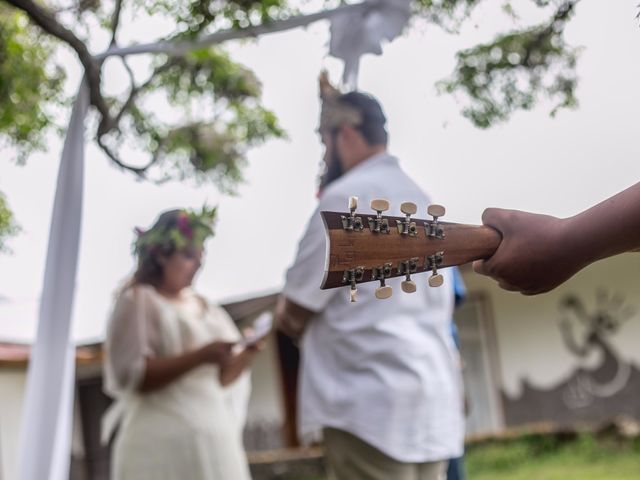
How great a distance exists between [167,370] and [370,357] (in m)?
0.63

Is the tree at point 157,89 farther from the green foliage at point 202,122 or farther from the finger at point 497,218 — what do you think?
the finger at point 497,218

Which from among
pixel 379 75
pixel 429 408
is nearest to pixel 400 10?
pixel 379 75

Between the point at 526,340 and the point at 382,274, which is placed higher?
the point at 526,340

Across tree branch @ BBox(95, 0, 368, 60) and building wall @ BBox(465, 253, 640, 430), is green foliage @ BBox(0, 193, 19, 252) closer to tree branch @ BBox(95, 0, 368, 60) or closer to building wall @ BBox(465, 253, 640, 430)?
tree branch @ BBox(95, 0, 368, 60)

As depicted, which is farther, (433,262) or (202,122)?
(202,122)

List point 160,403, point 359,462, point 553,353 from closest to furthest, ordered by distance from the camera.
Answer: point 359,462
point 160,403
point 553,353

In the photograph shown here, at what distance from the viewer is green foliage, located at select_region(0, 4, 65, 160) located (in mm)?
2418

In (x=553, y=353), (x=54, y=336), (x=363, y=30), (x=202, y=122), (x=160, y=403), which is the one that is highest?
(x=553, y=353)

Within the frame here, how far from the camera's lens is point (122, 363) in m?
2.26

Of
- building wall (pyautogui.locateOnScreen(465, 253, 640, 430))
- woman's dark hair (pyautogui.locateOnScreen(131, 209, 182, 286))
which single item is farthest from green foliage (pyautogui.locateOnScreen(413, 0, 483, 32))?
building wall (pyautogui.locateOnScreen(465, 253, 640, 430))

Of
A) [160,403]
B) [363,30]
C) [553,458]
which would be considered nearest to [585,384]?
[553,458]

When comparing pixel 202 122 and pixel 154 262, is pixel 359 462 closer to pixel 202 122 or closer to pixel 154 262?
pixel 154 262

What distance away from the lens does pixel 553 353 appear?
606cm

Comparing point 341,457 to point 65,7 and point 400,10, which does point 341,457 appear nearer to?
point 400,10
